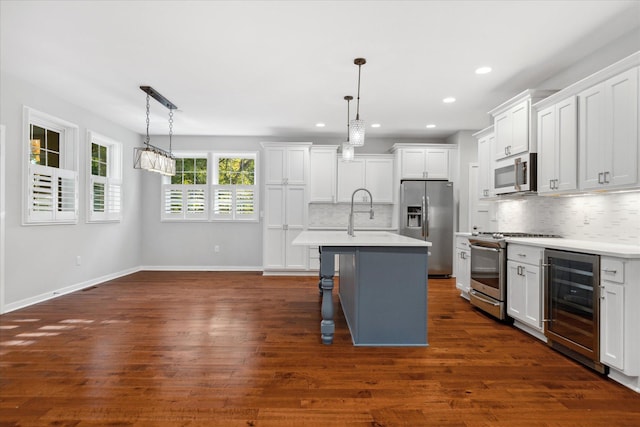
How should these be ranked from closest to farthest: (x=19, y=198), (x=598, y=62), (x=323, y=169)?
1. (x=598, y=62)
2. (x=19, y=198)
3. (x=323, y=169)

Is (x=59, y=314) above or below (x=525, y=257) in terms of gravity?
below

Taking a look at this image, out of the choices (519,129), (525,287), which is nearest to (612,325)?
(525,287)

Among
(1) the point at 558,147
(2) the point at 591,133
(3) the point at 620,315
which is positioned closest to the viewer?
(3) the point at 620,315

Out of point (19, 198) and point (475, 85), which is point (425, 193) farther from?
point (19, 198)

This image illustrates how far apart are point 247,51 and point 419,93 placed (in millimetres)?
2255

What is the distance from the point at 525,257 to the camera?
3.23m

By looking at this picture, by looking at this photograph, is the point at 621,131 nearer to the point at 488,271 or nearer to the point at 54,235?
the point at 488,271

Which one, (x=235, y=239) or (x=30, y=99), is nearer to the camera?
(x=30, y=99)

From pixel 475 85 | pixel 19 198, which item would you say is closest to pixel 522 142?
pixel 475 85

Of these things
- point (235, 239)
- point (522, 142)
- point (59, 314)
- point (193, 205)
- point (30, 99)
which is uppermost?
point (30, 99)

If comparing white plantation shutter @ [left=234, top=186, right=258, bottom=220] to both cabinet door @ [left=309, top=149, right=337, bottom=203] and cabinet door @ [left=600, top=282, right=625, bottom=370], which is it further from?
cabinet door @ [left=600, top=282, right=625, bottom=370]

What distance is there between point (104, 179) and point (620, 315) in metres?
6.60

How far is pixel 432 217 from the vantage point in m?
6.13

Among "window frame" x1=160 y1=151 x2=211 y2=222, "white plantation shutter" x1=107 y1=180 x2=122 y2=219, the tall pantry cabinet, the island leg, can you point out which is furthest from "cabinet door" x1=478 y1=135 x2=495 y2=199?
"white plantation shutter" x1=107 y1=180 x2=122 y2=219
